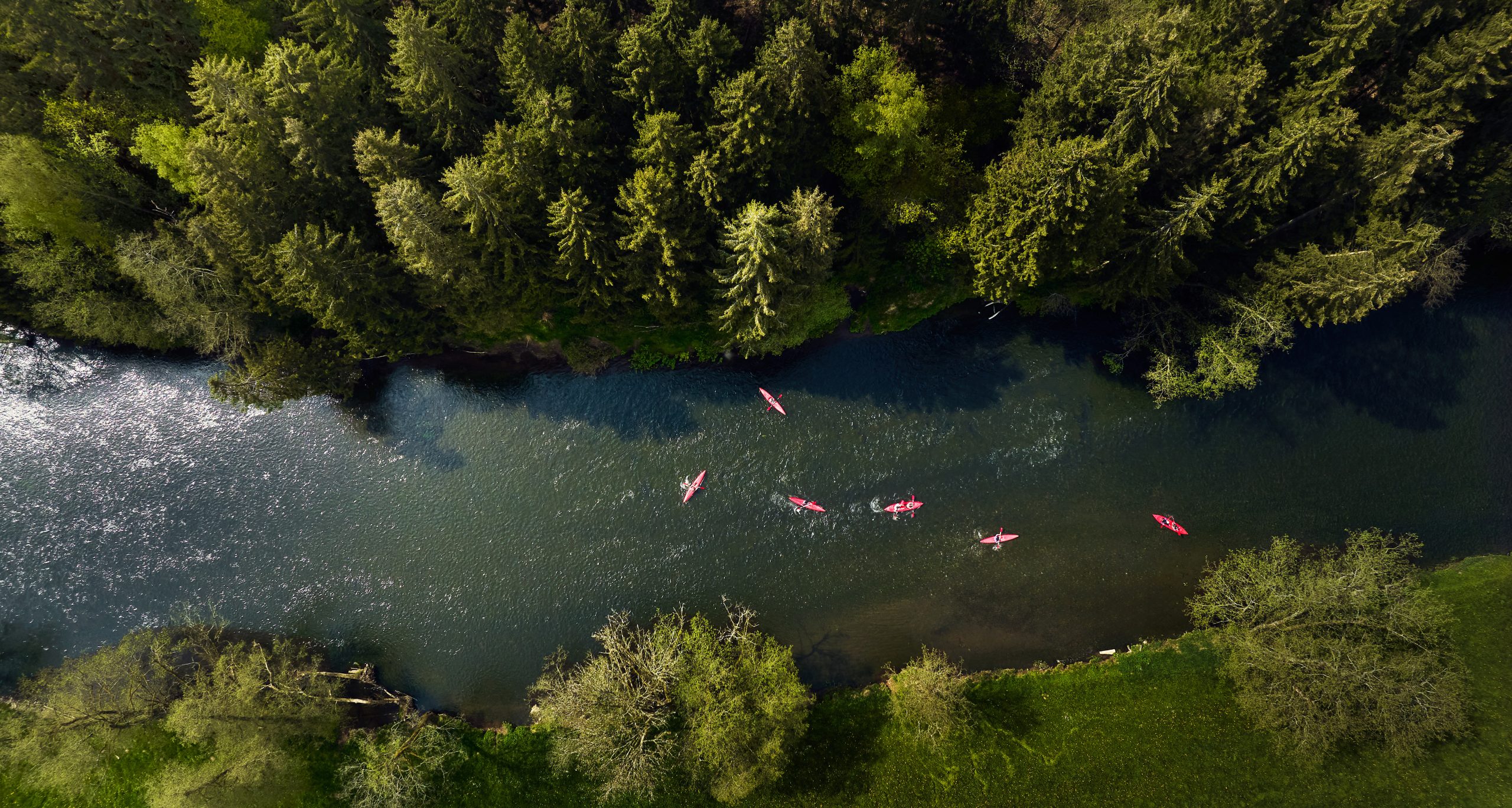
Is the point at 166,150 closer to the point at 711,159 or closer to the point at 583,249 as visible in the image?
the point at 583,249

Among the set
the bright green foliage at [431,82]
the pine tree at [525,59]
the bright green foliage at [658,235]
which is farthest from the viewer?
the bright green foliage at [658,235]

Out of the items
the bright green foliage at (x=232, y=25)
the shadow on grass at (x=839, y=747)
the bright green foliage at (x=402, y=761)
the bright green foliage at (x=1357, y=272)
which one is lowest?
the bright green foliage at (x=402, y=761)

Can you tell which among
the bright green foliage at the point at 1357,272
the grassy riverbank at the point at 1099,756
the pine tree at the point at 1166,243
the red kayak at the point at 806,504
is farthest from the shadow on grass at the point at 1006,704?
the bright green foliage at the point at 1357,272

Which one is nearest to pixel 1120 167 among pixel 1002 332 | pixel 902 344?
pixel 1002 332

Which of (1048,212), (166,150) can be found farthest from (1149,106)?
(166,150)

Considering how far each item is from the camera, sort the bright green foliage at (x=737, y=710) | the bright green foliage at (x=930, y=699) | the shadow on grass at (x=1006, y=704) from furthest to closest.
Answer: the shadow on grass at (x=1006, y=704) < the bright green foliage at (x=930, y=699) < the bright green foliage at (x=737, y=710)

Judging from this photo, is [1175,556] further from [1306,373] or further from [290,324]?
[290,324]

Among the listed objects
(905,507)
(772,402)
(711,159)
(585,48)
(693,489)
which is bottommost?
(693,489)

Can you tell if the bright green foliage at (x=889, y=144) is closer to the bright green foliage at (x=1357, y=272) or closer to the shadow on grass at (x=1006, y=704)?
the bright green foliage at (x=1357, y=272)
